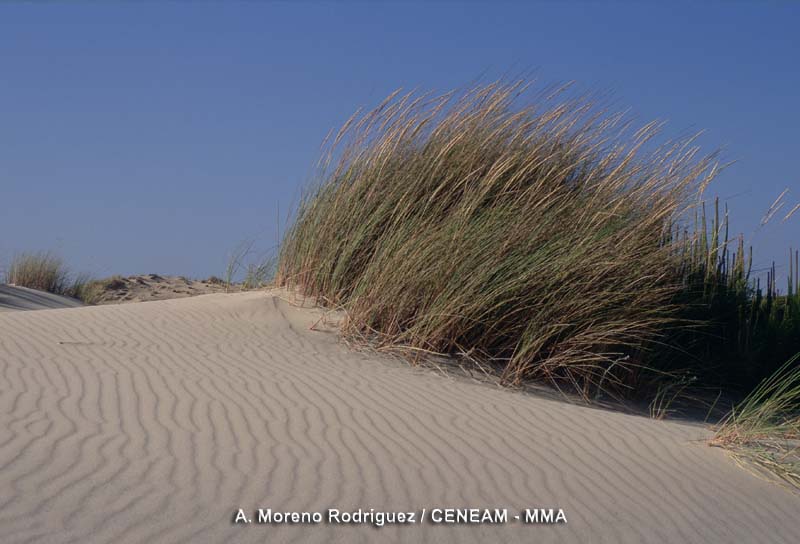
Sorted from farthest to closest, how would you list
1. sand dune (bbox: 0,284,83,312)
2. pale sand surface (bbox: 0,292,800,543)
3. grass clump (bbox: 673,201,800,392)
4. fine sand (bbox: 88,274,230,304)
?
fine sand (bbox: 88,274,230,304)
sand dune (bbox: 0,284,83,312)
grass clump (bbox: 673,201,800,392)
pale sand surface (bbox: 0,292,800,543)

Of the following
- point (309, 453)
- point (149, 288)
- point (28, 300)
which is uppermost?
point (149, 288)

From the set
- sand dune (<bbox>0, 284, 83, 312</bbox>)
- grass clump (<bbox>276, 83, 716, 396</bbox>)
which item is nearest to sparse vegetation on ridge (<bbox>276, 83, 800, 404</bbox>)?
grass clump (<bbox>276, 83, 716, 396</bbox>)

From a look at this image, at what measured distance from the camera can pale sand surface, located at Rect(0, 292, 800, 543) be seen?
3.61 meters

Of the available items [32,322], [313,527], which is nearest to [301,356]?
[32,322]

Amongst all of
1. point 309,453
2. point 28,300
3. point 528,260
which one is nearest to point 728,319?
point 528,260

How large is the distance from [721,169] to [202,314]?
196 inches

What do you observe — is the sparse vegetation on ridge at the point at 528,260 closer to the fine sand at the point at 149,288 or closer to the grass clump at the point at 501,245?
the grass clump at the point at 501,245

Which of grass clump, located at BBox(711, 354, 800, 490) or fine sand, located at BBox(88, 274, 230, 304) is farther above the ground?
fine sand, located at BBox(88, 274, 230, 304)

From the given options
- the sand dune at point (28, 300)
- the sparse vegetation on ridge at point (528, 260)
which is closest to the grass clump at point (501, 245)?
the sparse vegetation on ridge at point (528, 260)

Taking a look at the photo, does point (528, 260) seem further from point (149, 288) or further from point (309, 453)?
point (149, 288)

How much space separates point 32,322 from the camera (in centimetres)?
717

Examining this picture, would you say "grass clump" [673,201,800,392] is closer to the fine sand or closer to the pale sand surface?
the pale sand surface

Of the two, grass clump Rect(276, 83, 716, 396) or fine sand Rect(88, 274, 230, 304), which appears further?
fine sand Rect(88, 274, 230, 304)

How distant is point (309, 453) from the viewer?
4395 millimetres
